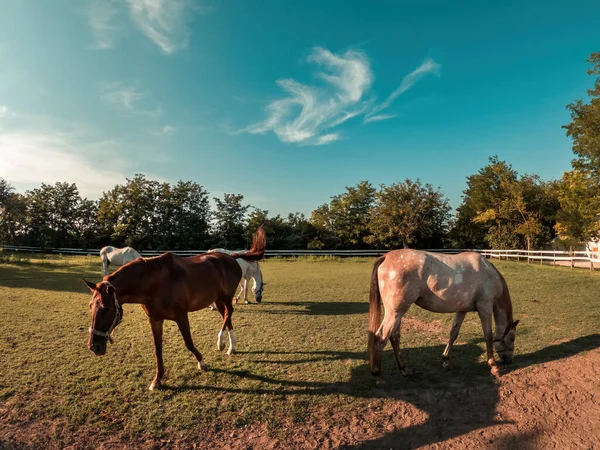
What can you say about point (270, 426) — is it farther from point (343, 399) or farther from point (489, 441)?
point (489, 441)

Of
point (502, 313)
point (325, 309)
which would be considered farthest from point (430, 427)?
point (325, 309)

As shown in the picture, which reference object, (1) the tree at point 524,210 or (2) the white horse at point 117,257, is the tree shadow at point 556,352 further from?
(1) the tree at point 524,210

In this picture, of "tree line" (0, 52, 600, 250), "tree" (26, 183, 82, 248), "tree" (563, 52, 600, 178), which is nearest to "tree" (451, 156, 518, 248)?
"tree line" (0, 52, 600, 250)

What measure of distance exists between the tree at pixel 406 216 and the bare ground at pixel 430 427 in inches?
1124

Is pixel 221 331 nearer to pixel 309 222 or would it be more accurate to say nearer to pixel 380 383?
pixel 380 383

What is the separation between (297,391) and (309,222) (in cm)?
3221

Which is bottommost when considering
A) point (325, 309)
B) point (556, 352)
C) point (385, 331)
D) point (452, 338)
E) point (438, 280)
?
point (325, 309)

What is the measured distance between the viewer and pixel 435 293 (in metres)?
4.24

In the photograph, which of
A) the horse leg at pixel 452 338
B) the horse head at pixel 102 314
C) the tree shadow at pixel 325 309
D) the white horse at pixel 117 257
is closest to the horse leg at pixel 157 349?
the horse head at pixel 102 314

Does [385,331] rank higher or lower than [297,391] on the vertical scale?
higher

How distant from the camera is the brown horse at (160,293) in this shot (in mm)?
3549

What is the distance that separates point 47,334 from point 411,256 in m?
7.09

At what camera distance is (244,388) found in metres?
3.99

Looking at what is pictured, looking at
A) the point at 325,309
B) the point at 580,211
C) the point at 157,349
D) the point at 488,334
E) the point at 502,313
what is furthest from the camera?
the point at 580,211
